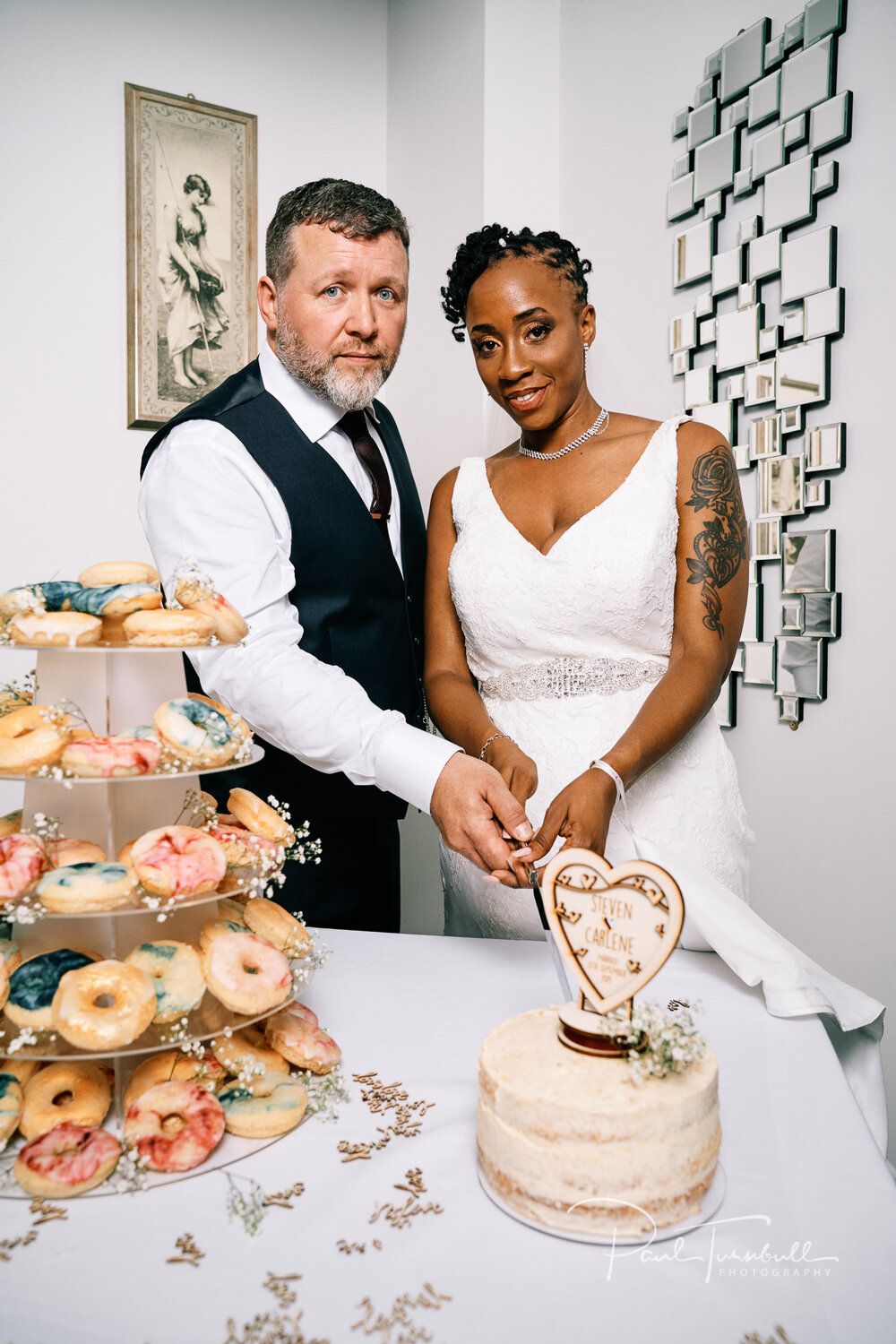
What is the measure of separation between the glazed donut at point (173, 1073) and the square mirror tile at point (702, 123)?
257cm

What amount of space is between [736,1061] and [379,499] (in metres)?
1.26

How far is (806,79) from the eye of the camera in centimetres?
214

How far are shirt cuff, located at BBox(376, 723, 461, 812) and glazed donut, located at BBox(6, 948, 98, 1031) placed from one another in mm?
542

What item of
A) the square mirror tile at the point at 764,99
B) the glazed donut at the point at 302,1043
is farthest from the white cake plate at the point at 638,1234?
the square mirror tile at the point at 764,99

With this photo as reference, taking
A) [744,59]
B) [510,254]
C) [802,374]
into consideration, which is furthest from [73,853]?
[744,59]

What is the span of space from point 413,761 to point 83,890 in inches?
22.2

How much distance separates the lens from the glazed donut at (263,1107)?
0.85 metres

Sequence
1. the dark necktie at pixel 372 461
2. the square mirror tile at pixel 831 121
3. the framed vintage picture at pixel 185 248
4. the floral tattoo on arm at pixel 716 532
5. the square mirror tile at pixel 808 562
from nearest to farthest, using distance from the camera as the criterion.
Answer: the floral tattoo on arm at pixel 716 532 < the dark necktie at pixel 372 461 < the square mirror tile at pixel 831 121 < the square mirror tile at pixel 808 562 < the framed vintage picture at pixel 185 248

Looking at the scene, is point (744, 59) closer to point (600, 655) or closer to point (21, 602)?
point (600, 655)

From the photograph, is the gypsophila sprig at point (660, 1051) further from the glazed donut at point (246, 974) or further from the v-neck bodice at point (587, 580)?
the v-neck bodice at point (587, 580)

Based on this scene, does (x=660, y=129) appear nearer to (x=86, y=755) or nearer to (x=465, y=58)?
(x=465, y=58)

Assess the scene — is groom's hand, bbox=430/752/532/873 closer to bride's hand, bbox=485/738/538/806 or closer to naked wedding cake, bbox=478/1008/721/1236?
bride's hand, bbox=485/738/538/806

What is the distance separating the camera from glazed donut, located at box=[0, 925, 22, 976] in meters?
0.87

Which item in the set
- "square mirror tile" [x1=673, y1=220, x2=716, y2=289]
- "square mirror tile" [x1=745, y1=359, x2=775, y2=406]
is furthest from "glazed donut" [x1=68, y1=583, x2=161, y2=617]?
"square mirror tile" [x1=673, y1=220, x2=716, y2=289]
